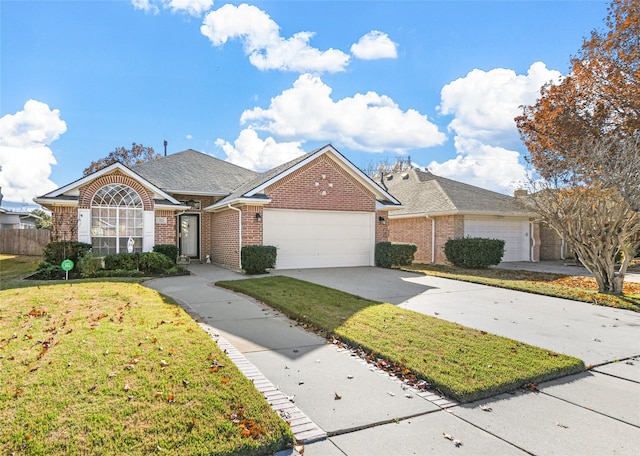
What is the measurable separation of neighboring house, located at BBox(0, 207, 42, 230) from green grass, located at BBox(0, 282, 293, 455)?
33978 mm

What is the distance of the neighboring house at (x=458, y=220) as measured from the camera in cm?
1822

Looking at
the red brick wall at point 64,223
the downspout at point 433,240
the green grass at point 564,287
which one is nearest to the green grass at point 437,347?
the green grass at point 564,287

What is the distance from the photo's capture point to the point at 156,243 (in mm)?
14594

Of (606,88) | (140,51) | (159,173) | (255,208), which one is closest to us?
(140,51)

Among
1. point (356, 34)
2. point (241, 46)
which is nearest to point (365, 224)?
point (356, 34)

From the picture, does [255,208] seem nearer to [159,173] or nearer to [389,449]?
[159,173]

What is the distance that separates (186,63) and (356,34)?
6292mm

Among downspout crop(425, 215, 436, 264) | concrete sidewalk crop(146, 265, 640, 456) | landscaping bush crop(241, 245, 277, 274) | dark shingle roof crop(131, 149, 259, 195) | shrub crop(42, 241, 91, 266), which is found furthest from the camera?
downspout crop(425, 215, 436, 264)

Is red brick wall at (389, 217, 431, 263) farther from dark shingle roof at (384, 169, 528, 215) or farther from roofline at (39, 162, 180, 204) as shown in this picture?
roofline at (39, 162, 180, 204)

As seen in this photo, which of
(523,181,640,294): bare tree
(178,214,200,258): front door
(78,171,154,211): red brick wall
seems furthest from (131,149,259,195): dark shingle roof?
(523,181,640,294): bare tree

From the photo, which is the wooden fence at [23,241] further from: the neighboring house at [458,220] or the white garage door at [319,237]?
the neighboring house at [458,220]

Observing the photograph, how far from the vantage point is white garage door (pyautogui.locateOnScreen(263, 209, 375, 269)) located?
1485 cm

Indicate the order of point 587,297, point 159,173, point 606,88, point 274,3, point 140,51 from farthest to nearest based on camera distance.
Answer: point 159,173, point 606,88, point 140,51, point 274,3, point 587,297

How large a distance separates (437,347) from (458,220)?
1376cm
